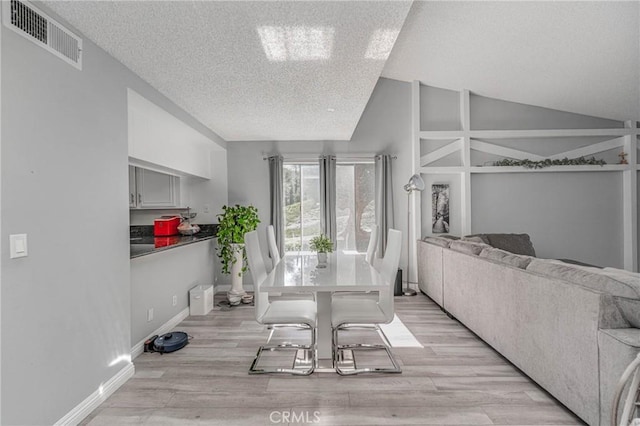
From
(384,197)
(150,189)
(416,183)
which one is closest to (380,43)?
(416,183)

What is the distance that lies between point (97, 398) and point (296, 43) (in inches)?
108

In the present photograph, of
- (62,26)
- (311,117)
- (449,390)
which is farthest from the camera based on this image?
(311,117)

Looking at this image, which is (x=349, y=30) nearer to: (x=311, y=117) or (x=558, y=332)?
(x=311, y=117)

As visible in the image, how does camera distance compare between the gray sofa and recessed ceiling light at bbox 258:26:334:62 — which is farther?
recessed ceiling light at bbox 258:26:334:62

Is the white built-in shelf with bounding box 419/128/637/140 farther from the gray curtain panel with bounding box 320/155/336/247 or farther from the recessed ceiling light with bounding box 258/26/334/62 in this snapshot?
the recessed ceiling light with bounding box 258/26/334/62

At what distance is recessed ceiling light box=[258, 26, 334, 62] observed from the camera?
216 centimetres

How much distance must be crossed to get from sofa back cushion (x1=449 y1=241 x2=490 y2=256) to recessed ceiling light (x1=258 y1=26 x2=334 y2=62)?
7.71ft

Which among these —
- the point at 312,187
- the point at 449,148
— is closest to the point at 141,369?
the point at 312,187

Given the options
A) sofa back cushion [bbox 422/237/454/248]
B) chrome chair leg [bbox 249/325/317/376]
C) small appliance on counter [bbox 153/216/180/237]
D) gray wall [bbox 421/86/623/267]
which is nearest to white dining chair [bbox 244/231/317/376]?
chrome chair leg [bbox 249/325/317/376]

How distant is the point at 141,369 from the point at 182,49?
8.26 ft

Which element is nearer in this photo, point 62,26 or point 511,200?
point 62,26

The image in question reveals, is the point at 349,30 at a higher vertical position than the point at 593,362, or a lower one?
higher

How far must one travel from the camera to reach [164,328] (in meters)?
3.51

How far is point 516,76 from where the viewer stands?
4516 millimetres
